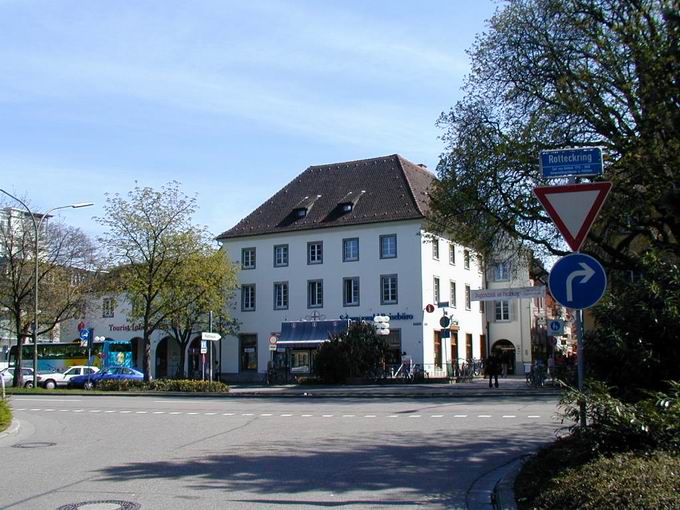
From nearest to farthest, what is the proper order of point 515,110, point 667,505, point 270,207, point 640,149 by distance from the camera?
1. point 667,505
2. point 640,149
3. point 515,110
4. point 270,207

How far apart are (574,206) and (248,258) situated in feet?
167

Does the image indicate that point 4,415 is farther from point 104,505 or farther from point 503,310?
point 503,310

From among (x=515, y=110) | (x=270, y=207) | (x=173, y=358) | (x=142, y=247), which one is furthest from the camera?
(x=173, y=358)

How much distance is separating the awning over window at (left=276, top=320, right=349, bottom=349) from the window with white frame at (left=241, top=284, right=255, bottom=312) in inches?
162

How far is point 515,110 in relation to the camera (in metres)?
29.1

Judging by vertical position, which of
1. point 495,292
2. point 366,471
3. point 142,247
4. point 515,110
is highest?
point 515,110

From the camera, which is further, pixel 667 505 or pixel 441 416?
pixel 441 416

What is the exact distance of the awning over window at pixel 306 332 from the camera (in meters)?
52.1

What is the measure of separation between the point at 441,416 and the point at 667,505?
1279 centimetres

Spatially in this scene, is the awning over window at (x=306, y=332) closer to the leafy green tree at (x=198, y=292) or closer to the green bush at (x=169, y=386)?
the leafy green tree at (x=198, y=292)

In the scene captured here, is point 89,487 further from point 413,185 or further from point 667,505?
point 413,185

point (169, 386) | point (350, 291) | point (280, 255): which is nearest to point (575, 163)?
point (169, 386)

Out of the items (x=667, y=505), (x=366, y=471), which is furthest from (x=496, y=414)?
(x=667, y=505)

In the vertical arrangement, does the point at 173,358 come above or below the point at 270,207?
below
